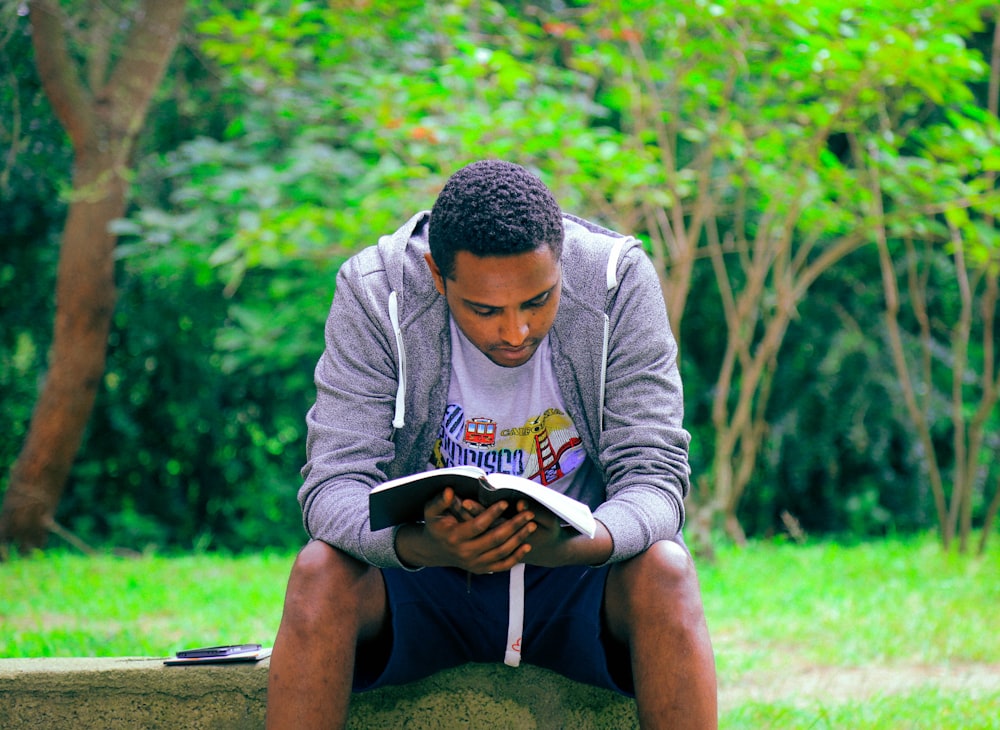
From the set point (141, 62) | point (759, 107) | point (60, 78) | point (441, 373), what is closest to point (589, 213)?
point (759, 107)

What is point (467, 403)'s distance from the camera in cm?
231

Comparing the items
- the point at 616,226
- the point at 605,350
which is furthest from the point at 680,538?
the point at 616,226

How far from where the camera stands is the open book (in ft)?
5.87

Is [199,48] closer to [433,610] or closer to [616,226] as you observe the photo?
[616,226]

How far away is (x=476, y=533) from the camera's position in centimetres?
185

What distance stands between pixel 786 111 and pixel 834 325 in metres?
1.93

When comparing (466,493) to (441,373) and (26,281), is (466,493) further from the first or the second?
(26,281)

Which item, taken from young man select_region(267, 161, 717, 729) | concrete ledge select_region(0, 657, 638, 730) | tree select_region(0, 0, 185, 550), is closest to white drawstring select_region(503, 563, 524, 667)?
young man select_region(267, 161, 717, 729)

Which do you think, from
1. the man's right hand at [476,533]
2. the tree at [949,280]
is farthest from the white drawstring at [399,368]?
the tree at [949,280]

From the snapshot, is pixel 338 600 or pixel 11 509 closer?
pixel 338 600

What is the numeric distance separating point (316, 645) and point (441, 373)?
0.62 metres

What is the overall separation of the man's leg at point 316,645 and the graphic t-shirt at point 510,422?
39 centimetres

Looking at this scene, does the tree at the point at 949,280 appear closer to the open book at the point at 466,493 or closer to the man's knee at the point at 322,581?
the open book at the point at 466,493

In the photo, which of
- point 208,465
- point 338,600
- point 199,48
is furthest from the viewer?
point 208,465
